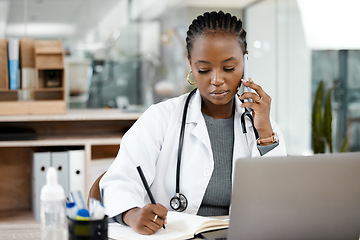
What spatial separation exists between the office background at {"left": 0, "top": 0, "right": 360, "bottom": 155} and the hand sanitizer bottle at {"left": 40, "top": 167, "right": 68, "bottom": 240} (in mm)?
3561

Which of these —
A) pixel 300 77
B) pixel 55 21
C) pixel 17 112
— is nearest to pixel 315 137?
pixel 300 77

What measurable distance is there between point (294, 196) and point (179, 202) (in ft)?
1.82

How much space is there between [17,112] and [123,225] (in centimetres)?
186

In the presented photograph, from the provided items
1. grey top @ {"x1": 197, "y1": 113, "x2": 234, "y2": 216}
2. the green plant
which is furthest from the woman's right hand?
the green plant

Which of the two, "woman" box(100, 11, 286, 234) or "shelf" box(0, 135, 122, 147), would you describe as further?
"shelf" box(0, 135, 122, 147)

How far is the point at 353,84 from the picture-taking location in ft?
17.6

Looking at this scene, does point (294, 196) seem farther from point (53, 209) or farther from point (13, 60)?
point (13, 60)

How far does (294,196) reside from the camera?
3.62 feet

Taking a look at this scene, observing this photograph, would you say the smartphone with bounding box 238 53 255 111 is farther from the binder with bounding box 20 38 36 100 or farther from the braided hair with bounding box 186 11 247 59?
the binder with bounding box 20 38 36 100

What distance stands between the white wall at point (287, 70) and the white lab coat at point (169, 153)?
146 inches

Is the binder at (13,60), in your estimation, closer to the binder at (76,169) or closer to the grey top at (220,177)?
the binder at (76,169)

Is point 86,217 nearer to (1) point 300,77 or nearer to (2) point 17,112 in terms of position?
(2) point 17,112

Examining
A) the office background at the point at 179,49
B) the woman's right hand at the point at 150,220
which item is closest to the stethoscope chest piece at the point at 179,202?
the woman's right hand at the point at 150,220

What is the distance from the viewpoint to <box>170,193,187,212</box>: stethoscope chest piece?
1589mm
